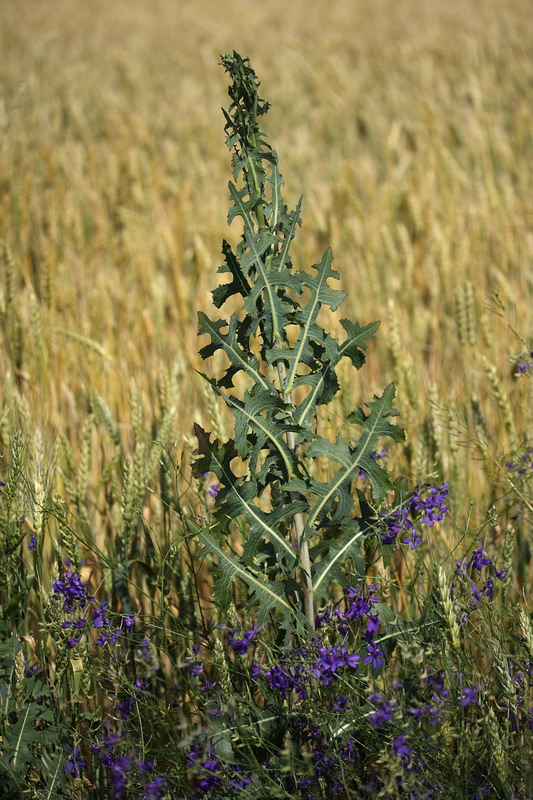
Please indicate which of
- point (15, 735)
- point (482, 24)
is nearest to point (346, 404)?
Result: point (15, 735)

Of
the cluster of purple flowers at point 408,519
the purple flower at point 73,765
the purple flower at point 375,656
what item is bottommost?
the purple flower at point 73,765

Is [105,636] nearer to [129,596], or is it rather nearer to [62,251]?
[129,596]

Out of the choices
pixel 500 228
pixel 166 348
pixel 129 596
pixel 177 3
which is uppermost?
pixel 177 3

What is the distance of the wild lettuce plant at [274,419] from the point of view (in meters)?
1.01

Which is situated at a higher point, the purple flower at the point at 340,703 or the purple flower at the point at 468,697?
the purple flower at the point at 468,697

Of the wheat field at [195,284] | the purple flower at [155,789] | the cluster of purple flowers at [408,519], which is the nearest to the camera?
the purple flower at [155,789]

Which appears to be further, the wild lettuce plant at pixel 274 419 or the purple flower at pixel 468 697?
the wild lettuce plant at pixel 274 419

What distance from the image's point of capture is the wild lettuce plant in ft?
3.31

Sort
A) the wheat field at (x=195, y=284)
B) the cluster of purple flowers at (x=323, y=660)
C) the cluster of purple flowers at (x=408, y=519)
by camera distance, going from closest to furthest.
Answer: the cluster of purple flowers at (x=323, y=660) < the cluster of purple flowers at (x=408, y=519) < the wheat field at (x=195, y=284)

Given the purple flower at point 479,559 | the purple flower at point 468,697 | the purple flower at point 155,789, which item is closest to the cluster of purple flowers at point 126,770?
the purple flower at point 155,789

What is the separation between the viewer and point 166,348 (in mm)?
2268

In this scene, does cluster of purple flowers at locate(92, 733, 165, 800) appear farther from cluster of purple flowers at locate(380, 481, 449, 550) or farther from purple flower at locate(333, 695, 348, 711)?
cluster of purple flowers at locate(380, 481, 449, 550)

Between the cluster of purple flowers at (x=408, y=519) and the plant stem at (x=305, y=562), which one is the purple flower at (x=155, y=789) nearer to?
the plant stem at (x=305, y=562)

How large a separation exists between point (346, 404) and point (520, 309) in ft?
3.03
